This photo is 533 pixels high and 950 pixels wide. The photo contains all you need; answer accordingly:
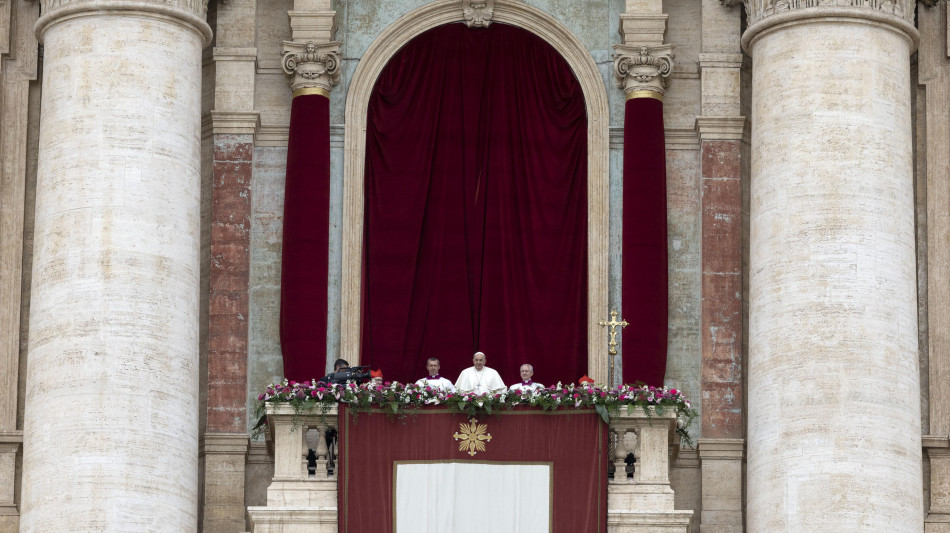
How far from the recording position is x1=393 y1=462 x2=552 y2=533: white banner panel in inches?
1081

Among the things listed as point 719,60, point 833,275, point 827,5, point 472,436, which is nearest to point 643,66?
point 719,60

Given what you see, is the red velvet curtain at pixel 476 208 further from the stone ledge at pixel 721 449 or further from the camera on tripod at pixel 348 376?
the camera on tripod at pixel 348 376

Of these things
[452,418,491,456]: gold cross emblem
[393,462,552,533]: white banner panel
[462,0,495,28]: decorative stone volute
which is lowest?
[393,462,552,533]: white banner panel

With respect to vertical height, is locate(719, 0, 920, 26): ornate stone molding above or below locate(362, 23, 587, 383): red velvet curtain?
above

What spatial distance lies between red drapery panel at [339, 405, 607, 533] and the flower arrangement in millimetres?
107

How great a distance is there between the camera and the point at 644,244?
3089cm

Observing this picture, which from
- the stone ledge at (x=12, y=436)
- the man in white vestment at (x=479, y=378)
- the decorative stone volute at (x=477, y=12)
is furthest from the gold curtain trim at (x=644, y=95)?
the stone ledge at (x=12, y=436)

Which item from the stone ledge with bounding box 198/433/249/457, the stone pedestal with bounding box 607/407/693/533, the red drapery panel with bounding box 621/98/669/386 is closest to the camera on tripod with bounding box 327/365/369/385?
the stone ledge with bounding box 198/433/249/457

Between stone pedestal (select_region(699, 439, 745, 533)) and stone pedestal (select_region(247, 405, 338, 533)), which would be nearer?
stone pedestal (select_region(247, 405, 338, 533))

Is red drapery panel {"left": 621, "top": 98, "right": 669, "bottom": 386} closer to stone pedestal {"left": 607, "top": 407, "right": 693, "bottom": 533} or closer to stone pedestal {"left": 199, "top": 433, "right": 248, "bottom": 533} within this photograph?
stone pedestal {"left": 607, "top": 407, "right": 693, "bottom": 533}

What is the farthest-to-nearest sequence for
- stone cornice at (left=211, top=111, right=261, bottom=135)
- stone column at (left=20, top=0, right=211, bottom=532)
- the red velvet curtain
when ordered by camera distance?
stone cornice at (left=211, top=111, right=261, bottom=135)
the red velvet curtain
stone column at (left=20, top=0, right=211, bottom=532)

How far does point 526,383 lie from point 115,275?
506 cm

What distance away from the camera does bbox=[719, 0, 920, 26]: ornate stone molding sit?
29.6m

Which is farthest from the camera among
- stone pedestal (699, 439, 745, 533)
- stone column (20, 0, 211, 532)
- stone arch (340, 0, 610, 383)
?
stone arch (340, 0, 610, 383)
